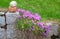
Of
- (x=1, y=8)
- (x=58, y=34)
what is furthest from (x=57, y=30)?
(x=1, y=8)

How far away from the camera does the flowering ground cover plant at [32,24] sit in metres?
3.70

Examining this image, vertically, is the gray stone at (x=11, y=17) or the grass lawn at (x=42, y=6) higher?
the grass lawn at (x=42, y=6)

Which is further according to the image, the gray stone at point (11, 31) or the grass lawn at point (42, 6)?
the grass lawn at point (42, 6)

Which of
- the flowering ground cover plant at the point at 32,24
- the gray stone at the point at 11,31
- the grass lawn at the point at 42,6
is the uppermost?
the grass lawn at the point at 42,6

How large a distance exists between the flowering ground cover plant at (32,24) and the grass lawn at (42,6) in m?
0.41

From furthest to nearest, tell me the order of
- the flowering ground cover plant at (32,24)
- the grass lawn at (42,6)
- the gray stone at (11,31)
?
the grass lawn at (42,6), the gray stone at (11,31), the flowering ground cover plant at (32,24)

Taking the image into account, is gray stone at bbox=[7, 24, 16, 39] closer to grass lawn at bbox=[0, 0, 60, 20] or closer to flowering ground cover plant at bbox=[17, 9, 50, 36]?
flowering ground cover plant at bbox=[17, 9, 50, 36]

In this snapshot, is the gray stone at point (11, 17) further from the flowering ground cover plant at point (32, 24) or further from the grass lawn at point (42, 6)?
the grass lawn at point (42, 6)

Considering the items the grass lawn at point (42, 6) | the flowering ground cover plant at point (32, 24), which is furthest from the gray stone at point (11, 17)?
the grass lawn at point (42, 6)

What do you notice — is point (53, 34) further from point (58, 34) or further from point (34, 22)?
point (34, 22)

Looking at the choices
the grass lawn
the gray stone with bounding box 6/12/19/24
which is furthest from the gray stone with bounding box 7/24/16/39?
the grass lawn

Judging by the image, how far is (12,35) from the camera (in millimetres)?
3889

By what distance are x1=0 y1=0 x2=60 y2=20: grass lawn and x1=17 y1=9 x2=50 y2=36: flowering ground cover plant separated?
41 centimetres

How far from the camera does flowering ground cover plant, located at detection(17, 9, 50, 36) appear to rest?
370cm
